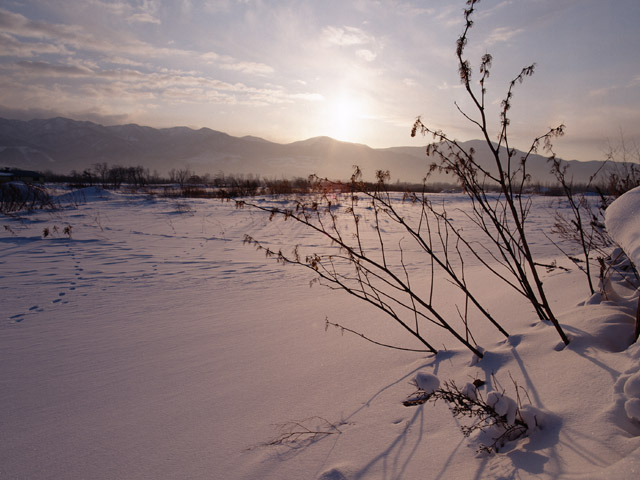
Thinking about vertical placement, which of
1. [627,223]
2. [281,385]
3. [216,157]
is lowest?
[281,385]

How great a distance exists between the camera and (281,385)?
181 centimetres

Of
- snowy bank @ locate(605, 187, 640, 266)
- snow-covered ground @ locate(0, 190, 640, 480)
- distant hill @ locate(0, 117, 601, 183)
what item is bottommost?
snow-covered ground @ locate(0, 190, 640, 480)

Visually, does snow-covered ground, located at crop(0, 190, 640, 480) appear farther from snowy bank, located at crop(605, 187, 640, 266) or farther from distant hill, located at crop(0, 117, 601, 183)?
distant hill, located at crop(0, 117, 601, 183)

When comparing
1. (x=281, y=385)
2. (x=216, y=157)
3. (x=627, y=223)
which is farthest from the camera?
(x=216, y=157)

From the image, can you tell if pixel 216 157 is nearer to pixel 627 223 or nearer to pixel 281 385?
pixel 281 385

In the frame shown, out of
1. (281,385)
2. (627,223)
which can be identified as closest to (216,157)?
(281,385)

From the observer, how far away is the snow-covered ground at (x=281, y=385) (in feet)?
3.49

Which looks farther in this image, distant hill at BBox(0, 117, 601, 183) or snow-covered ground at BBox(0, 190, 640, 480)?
distant hill at BBox(0, 117, 601, 183)

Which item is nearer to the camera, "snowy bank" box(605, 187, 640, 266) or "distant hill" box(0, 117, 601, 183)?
"snowy bank" box(605, 187, 640, 266)

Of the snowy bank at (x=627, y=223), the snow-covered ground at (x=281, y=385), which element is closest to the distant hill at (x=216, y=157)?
the snow-covered ground at (x=281, y=385)

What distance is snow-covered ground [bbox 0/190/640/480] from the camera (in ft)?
3.49

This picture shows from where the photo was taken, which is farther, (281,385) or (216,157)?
(216,157)

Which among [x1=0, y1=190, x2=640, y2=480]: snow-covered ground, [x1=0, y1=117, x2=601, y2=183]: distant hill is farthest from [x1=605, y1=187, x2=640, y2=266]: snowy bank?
[x1=0, y1=117, x2=601, y2=183]: distant hill

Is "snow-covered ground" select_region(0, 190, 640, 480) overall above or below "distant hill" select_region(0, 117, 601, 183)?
below
